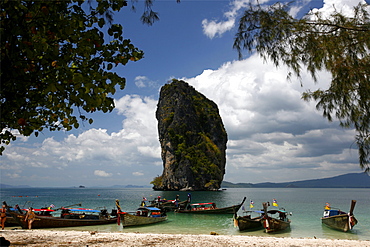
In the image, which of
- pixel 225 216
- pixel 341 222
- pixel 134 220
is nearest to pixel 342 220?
pixel 341 222

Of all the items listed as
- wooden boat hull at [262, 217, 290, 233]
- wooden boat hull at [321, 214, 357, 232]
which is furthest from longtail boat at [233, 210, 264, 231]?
wooden boat hull at [321, 214, 357, 232]

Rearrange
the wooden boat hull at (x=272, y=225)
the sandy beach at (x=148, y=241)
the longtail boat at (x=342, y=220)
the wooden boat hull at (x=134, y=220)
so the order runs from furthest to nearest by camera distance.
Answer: the wooden boat hull at (x=134, y=220)
the longtail boat at (x=342, y=220)
the wooden boat hull at (x=272, y=225)
the sandy beach at (x=148, y=241)

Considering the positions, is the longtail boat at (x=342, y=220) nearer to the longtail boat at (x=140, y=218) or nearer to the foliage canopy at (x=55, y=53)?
the longtail boat at (x=140, y=218)

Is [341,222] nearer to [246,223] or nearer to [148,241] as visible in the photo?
[246,223]

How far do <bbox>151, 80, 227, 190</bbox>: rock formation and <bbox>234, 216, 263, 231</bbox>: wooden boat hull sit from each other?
73.0 meters

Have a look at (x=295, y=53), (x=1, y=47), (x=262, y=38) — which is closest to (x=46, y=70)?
(x=1, y=47)

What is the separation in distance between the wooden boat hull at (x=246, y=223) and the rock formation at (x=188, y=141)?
7298 cm

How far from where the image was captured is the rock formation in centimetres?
9344

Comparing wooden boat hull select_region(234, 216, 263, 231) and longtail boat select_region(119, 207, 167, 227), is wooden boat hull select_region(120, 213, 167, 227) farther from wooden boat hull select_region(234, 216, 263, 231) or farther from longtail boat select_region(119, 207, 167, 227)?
wooden boat hull select_region(234, 216, 263, 231)

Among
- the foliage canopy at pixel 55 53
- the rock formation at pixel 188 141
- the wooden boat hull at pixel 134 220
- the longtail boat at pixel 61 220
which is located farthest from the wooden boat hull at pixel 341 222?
the rock formation at pixel 188 141

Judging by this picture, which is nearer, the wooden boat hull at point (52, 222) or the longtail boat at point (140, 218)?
the wooden boat hull at point (52, 222)

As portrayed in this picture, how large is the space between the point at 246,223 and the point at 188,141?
7942 cm

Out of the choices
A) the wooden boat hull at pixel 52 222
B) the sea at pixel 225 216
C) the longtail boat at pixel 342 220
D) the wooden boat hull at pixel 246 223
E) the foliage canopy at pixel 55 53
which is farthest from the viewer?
the longtail boat at pixel 342 220

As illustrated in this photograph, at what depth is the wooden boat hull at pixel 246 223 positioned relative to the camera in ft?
60.4
